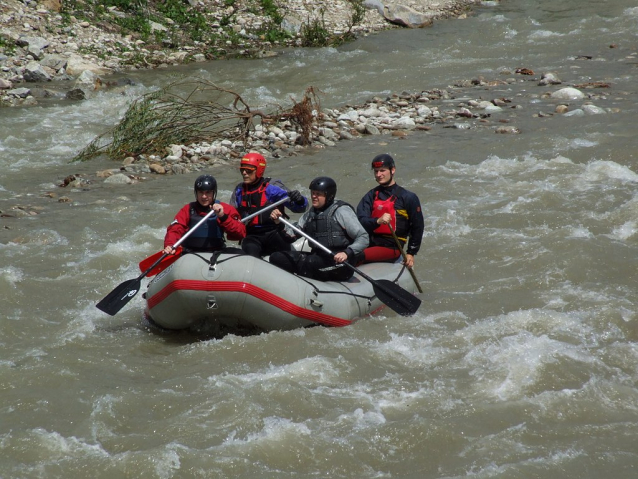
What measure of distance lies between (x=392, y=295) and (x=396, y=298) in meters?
0.04

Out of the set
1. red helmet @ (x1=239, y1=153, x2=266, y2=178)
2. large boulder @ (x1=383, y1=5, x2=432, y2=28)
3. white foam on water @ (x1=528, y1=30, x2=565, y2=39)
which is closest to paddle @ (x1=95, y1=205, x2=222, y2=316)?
red helmet @ (x1=239, y1=153, x2=266, y2=178)

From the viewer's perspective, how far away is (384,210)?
6.70 m

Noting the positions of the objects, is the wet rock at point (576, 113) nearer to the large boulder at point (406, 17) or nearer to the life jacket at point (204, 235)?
the life jacket at point (204, 235)

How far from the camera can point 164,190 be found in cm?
982

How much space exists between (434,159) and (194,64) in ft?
26.8

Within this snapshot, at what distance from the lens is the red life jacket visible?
22.0ft

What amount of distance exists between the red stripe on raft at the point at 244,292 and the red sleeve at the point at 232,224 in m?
0.81

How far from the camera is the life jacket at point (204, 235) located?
20.6ft

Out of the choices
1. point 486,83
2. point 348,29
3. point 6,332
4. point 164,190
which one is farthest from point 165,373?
point 348,29

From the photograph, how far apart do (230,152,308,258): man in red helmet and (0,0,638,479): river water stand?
3.53 feet

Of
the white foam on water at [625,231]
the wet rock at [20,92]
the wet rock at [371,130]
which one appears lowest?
the wet rock at [371,130]

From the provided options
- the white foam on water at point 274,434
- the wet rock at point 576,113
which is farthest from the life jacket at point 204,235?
the wet rock at point 576,113

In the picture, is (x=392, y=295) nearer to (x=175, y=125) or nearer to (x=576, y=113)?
(x=175, y=125)

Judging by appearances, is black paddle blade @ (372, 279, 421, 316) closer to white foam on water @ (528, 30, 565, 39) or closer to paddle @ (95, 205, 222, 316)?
paddle @ (95, 205, 222, 316)
